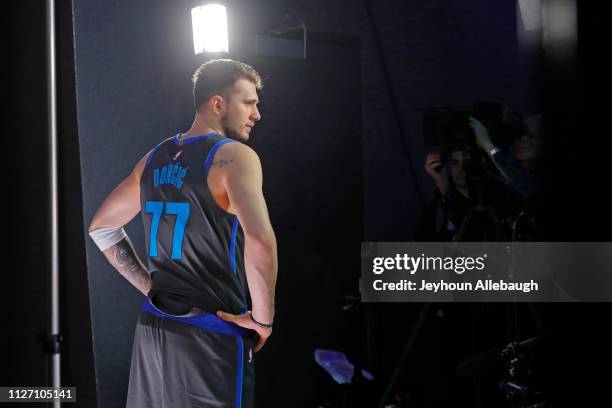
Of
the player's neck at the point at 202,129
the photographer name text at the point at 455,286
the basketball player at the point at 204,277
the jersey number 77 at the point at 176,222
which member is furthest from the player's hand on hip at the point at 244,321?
the photographer name text at the point at 455,286

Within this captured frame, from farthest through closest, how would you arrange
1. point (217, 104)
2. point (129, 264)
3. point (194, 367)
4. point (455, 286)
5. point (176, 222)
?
point (455, 286) < point (129, 264) < point (217, 104) < point (176, 222) < point (194, 367)

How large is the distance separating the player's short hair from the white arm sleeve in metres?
0.49

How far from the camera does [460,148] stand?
8.16 ft

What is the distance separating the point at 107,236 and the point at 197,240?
1.55 ft

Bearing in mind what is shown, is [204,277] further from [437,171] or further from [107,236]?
[437,171]

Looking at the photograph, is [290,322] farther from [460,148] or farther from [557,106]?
[557,106]

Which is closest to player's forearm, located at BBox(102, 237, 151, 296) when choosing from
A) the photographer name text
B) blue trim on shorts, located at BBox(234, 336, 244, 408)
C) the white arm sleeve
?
the white arm sleeve

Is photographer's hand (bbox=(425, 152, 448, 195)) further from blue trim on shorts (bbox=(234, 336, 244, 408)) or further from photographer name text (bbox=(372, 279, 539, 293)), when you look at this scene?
blue trim on shorts (bbox=(234, 336, 244, 408))

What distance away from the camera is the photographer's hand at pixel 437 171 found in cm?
276

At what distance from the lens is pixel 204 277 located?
1962mm

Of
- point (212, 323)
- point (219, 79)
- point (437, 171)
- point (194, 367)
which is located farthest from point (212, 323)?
point (437, 171)

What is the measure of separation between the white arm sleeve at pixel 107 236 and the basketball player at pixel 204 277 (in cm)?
27

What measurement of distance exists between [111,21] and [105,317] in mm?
1001

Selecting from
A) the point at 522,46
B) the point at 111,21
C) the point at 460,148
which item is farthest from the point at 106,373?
the point at 522,46
